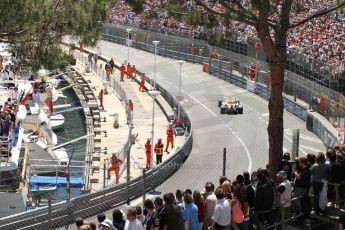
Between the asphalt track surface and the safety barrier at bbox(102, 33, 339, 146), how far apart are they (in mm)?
404

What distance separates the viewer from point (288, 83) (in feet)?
142

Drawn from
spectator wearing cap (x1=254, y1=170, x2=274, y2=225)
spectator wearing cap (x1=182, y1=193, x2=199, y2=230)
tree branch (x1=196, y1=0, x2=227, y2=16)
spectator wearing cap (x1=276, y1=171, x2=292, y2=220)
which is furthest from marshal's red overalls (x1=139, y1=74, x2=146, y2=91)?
spectator wearing cap (x1=182, y1=193, x2=199, y2=230)

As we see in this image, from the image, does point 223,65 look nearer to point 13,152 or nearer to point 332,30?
point 332,30

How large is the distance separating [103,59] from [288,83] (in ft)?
86.9

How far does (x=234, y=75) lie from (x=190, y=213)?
3727 cm

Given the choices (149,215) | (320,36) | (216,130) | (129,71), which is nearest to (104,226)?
(149,215)

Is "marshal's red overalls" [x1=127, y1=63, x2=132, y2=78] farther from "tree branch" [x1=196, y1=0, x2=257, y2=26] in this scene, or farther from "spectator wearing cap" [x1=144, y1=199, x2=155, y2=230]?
"spectator wearing cap" [x1=144, y1=199, x2=155, y2=230]

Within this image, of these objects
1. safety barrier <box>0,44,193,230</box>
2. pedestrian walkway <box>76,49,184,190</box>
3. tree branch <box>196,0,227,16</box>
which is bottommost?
pedestrian walkway <box>76,49,184,190</box>

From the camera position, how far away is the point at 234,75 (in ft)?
166

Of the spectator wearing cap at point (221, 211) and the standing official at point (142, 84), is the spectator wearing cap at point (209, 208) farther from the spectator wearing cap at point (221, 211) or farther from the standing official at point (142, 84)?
the standing official at point (142, 84)

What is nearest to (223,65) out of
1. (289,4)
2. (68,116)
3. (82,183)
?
(68,116)

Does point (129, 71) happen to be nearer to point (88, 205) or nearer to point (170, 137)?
point (170, 137)

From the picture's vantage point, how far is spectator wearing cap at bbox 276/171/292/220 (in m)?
15.4

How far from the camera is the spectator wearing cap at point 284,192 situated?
15406mm
